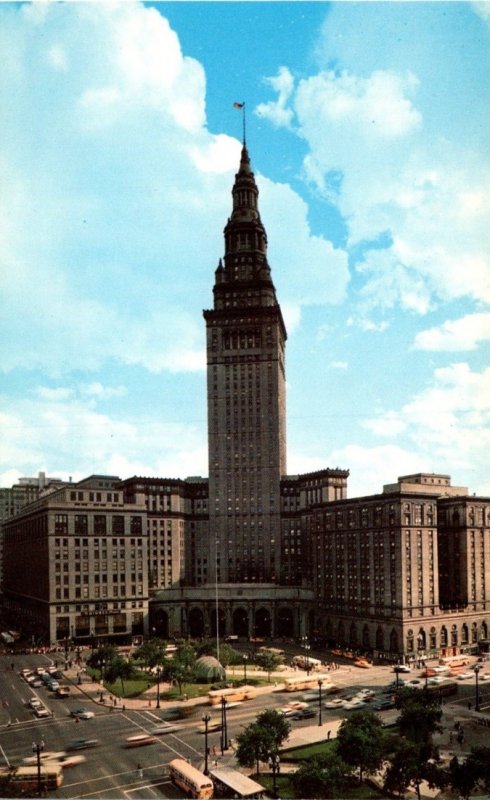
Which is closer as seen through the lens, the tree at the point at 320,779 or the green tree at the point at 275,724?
the tree at the point at 320,779

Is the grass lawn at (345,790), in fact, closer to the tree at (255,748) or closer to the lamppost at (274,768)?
the lamppost at (274,768)

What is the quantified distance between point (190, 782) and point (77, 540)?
11122cm

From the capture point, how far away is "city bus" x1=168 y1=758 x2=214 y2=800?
68.1 m

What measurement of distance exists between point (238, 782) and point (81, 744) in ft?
90.8

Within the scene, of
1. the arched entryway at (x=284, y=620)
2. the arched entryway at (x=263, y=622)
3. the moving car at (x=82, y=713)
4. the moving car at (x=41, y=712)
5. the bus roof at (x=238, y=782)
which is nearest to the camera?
the bus roof at (x=238, y=782)

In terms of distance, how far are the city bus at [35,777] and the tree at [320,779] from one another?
82.7 feet

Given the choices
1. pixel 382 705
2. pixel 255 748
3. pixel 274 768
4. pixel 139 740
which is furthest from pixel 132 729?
pixel 382 705

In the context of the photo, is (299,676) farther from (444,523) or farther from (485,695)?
(444,523)

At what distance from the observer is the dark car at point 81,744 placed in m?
86.0

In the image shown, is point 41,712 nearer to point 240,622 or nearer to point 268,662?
point 268,662

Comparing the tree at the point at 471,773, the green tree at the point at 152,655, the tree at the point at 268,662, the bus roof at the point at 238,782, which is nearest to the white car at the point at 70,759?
the bus roof at the point at 238,782

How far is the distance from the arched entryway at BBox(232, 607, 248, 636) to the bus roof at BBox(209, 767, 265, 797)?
11357 cm

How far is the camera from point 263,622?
185 metres

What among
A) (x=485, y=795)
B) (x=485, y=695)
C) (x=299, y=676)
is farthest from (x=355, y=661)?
(x=485, y=795)
